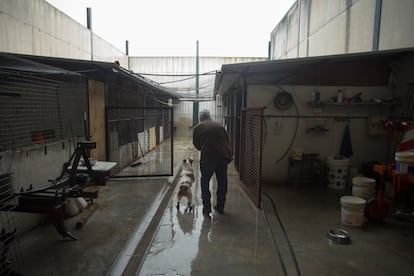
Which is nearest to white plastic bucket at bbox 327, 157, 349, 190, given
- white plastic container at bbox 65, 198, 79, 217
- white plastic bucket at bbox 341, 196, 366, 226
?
white plastic bucket at bbox 341, 196, 366, 226

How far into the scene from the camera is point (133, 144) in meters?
7.28

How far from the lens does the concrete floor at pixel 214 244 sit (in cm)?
255

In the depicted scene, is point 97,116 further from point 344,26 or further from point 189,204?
point 344,26

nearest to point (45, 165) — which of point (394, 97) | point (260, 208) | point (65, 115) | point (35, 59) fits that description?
point (65, 115)

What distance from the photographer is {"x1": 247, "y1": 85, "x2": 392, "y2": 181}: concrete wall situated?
536 centimetres

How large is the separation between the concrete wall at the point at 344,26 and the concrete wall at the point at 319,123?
110cm

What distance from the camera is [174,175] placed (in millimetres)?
6031

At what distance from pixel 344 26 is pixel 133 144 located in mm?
6253

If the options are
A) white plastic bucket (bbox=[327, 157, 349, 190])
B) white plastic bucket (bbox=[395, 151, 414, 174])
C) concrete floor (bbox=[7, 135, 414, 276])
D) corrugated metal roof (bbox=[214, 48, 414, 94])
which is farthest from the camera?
corrugated metal roof (bbox=[214, 48, 414, 94])

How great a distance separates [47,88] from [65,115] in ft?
1.90

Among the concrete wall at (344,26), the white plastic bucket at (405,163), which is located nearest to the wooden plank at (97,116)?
the white plastic bucket at (405,163)

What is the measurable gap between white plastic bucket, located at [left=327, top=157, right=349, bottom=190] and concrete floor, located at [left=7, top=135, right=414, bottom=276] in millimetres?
879

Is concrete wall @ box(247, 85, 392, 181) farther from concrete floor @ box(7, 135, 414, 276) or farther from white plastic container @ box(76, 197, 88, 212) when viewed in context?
white plastic container @ box(76, 197, 88, 212)

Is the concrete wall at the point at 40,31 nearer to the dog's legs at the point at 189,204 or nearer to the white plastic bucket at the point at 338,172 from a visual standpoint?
the dog's legs at the point at 189,204
